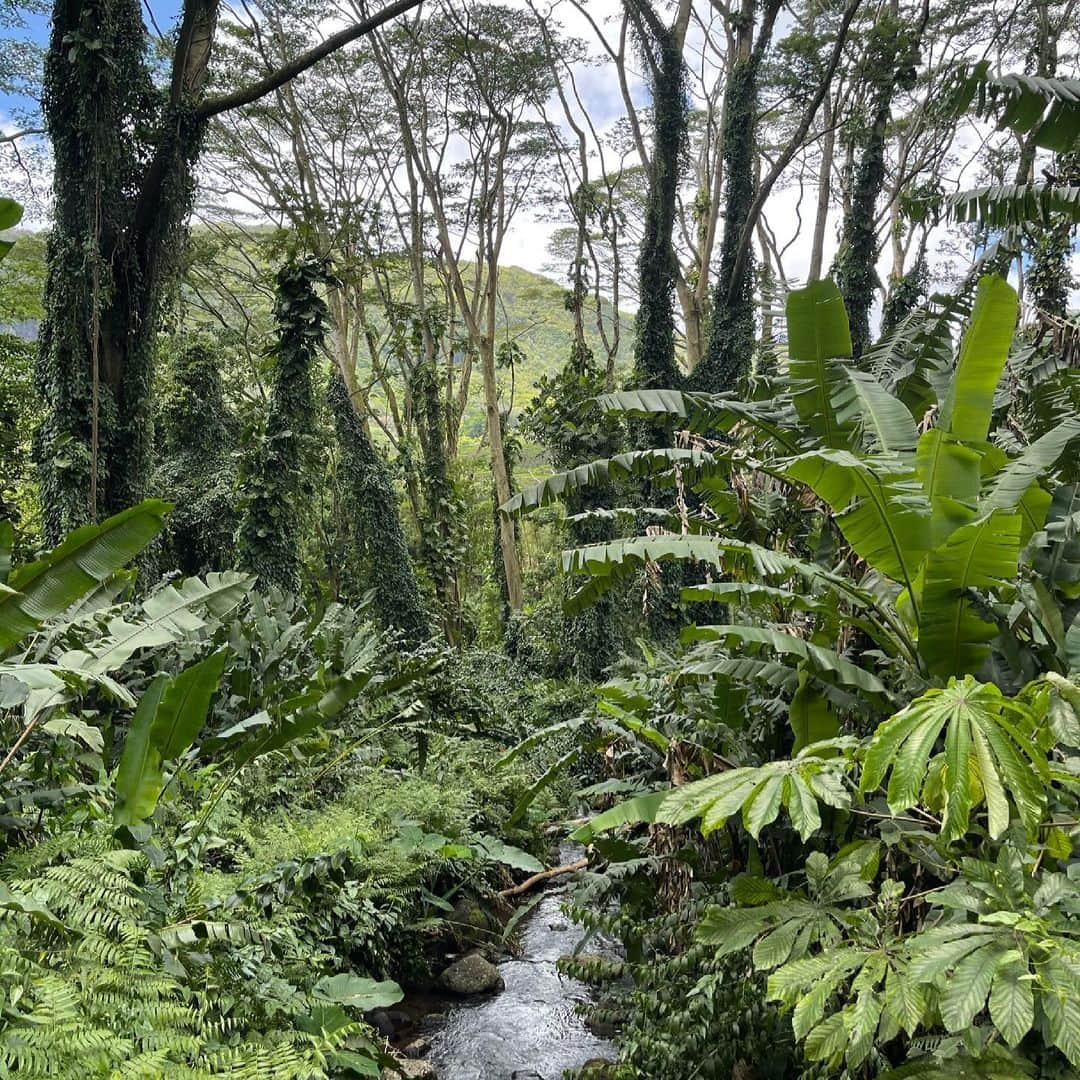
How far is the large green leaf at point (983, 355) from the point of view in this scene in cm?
352

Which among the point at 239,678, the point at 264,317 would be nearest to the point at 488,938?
the point at 239,678

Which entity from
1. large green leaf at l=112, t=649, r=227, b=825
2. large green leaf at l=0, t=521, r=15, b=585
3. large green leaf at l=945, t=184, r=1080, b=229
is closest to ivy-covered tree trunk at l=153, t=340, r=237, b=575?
large green leaf at l=0, t=521, r=15, b=585

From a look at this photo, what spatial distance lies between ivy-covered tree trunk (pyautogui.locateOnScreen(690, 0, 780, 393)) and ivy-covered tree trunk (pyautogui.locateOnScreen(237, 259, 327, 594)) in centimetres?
717

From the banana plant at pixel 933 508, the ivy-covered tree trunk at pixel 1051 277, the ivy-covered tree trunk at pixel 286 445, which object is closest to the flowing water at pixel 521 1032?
the banana plant at pixel 933 508

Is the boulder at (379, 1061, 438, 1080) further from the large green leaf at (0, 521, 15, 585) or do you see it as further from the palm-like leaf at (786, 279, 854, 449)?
the palm-like leaf at (786, 279, 854, 449)

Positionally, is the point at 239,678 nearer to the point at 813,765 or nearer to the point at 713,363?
the point at 813,765

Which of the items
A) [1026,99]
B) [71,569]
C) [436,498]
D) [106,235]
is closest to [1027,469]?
[1026,99]

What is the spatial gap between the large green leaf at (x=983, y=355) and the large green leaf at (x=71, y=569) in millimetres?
3499

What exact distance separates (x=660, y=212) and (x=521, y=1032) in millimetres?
13620

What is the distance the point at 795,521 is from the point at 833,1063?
3475mm

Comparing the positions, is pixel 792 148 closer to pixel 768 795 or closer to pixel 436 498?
pixel 436 498

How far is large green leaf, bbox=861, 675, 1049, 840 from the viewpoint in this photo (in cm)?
189

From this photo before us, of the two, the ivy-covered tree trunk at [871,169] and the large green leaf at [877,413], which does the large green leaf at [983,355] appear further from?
the ivy-covered tree trunk at [871,169]

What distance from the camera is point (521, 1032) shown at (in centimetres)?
466
